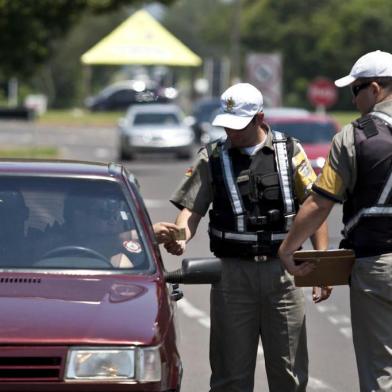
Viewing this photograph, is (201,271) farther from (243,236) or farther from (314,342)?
(314,342)

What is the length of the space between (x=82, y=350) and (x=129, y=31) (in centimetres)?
2507

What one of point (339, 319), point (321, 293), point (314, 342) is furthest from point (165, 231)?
point (339, 319)

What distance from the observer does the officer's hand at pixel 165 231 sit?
703cm

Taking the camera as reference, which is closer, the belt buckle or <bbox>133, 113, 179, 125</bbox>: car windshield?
the belt buckle

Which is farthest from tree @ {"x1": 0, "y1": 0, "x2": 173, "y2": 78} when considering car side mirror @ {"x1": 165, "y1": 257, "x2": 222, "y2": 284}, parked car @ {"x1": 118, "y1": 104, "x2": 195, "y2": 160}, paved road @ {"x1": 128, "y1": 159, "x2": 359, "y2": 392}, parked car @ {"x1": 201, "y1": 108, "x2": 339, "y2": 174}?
car side mirror @ {"x1": 165, "y1": 257, "x2": 222, "y2": 284}

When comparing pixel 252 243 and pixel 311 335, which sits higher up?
pixel 252 243

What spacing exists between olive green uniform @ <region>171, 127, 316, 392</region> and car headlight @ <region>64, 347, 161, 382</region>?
1.22m

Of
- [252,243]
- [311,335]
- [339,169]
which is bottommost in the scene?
[311,335]

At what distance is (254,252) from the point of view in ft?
22.5

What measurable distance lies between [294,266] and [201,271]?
1.54 feet

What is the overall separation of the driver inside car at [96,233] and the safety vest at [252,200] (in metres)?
0.46

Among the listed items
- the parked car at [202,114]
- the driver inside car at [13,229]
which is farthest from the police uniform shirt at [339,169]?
the parked car at [202,114]

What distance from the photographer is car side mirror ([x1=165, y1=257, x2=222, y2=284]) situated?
21.4 ft

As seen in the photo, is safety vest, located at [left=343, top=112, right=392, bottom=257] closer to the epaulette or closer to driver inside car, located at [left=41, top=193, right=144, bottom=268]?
the epaulette
